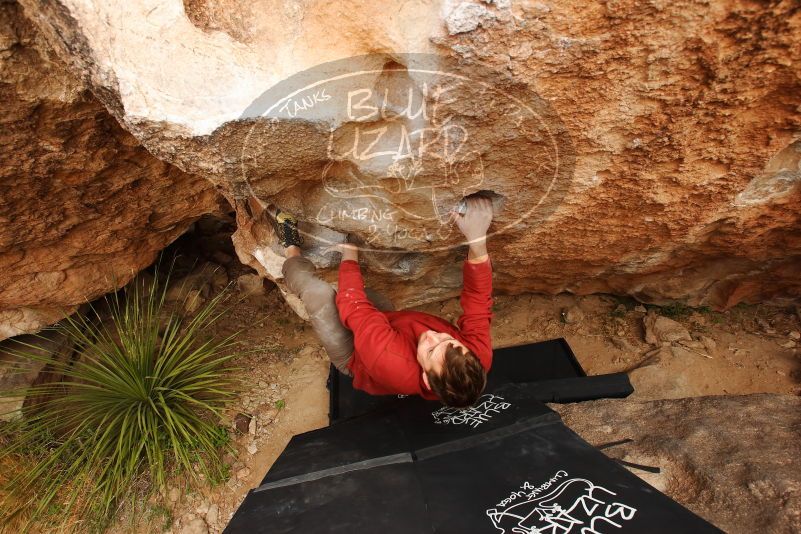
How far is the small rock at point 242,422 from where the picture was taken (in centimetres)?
287

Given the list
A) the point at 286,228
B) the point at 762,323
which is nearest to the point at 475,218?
the point at 286,228

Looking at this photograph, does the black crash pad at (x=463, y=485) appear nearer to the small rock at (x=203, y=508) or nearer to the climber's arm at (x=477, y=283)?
the climber's arm at (x=477, y=283)

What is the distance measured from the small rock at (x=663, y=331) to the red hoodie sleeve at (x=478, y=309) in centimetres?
167

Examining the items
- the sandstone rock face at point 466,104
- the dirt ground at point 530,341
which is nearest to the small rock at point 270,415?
the dirt ground at point 530,341

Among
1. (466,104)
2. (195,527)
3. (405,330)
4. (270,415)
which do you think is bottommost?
(195,527)

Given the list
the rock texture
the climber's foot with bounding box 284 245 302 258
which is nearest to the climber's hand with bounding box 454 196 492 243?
the climber's foot with bounding box 284 245 302 258

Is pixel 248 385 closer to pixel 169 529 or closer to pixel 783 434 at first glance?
pixel 169 529

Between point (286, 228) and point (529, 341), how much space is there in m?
1.94

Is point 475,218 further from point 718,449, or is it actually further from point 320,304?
point 718,449

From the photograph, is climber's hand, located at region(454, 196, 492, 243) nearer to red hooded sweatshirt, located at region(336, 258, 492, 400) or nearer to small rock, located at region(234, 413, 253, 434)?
red hooded sweatshirt, located at region(336, 258, 492, 400)

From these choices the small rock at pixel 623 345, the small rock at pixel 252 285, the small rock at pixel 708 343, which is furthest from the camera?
the small rock at pixel 252 285

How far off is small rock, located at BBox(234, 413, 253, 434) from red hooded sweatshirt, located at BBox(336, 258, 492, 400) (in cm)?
114

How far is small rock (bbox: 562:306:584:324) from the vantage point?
3.28m

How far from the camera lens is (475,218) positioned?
201cm
